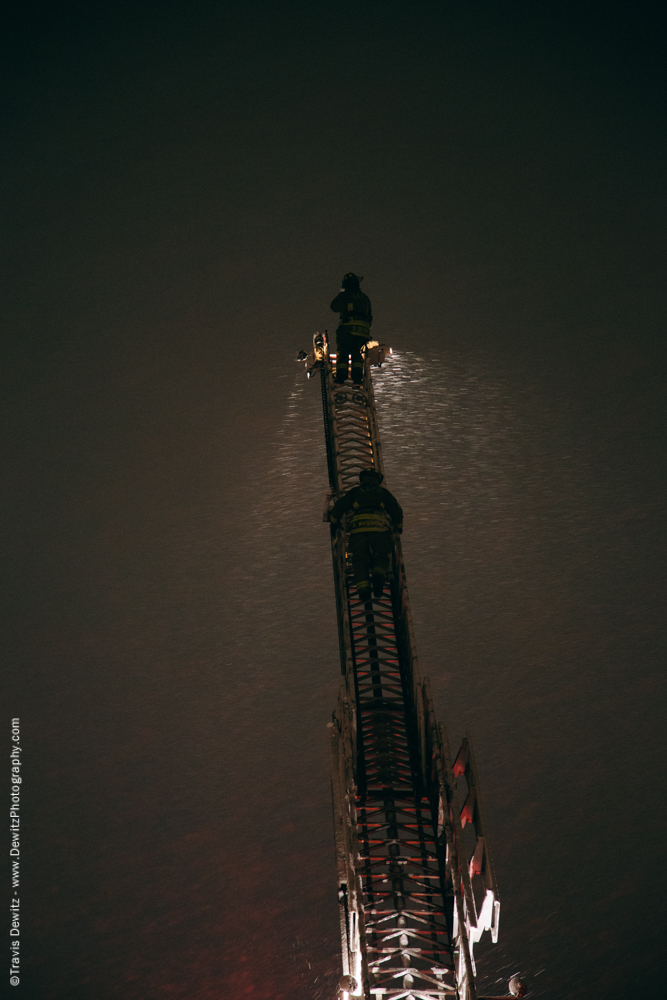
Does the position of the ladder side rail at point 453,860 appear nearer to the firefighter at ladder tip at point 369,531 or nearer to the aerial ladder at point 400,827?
the aerial ladder at point 400,827

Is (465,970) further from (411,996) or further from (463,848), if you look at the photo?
(411,996)

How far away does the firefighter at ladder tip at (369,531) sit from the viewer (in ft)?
53.8

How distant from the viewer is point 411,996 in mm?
13305

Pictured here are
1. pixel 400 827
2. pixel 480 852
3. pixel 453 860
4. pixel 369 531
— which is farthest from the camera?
pixel 369 531

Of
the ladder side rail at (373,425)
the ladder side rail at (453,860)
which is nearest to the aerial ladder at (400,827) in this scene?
the ladder side rail at (453,860)

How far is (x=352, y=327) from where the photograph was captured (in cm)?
2352

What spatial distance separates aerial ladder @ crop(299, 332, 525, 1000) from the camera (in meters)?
11.7

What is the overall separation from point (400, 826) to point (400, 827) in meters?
0.04

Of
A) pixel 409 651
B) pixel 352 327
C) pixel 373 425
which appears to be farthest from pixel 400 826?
pixel 352 327

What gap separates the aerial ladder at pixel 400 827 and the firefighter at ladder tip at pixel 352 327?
761 centimetres

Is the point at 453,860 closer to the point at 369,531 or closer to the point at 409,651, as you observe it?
the point at 409,651

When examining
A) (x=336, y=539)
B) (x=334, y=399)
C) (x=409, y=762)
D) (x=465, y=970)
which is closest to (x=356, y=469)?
(x=334, y=399)

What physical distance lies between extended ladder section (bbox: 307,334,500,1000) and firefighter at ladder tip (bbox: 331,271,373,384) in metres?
7.74

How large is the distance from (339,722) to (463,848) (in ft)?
8.60
